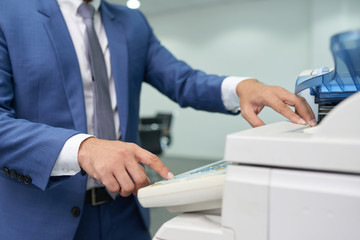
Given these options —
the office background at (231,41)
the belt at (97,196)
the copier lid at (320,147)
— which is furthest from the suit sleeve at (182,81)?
the office background at (231,41)

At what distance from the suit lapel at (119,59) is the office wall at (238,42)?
99.3 inches

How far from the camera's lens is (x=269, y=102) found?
63cm

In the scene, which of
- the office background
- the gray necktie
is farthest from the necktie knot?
the office background

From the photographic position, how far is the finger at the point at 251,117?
2.11 feet

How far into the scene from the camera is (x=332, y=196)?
30 cm

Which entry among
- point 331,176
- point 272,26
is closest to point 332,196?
point 331,176

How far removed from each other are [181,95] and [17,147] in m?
0.49

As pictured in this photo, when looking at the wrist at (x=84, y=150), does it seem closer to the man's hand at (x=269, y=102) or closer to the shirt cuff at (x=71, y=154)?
the shirt cuff at (x=71, y=154)

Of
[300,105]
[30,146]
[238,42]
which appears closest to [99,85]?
[30,146]

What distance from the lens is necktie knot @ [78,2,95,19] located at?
77 centimetres

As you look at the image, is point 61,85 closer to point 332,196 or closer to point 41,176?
point 41,176

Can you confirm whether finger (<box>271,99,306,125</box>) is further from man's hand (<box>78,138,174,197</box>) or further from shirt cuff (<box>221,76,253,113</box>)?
man's hand (<box>78,138,174,197</box>)

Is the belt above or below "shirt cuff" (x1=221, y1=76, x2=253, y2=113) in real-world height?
below

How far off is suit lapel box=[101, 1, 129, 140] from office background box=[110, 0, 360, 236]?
270 cm
